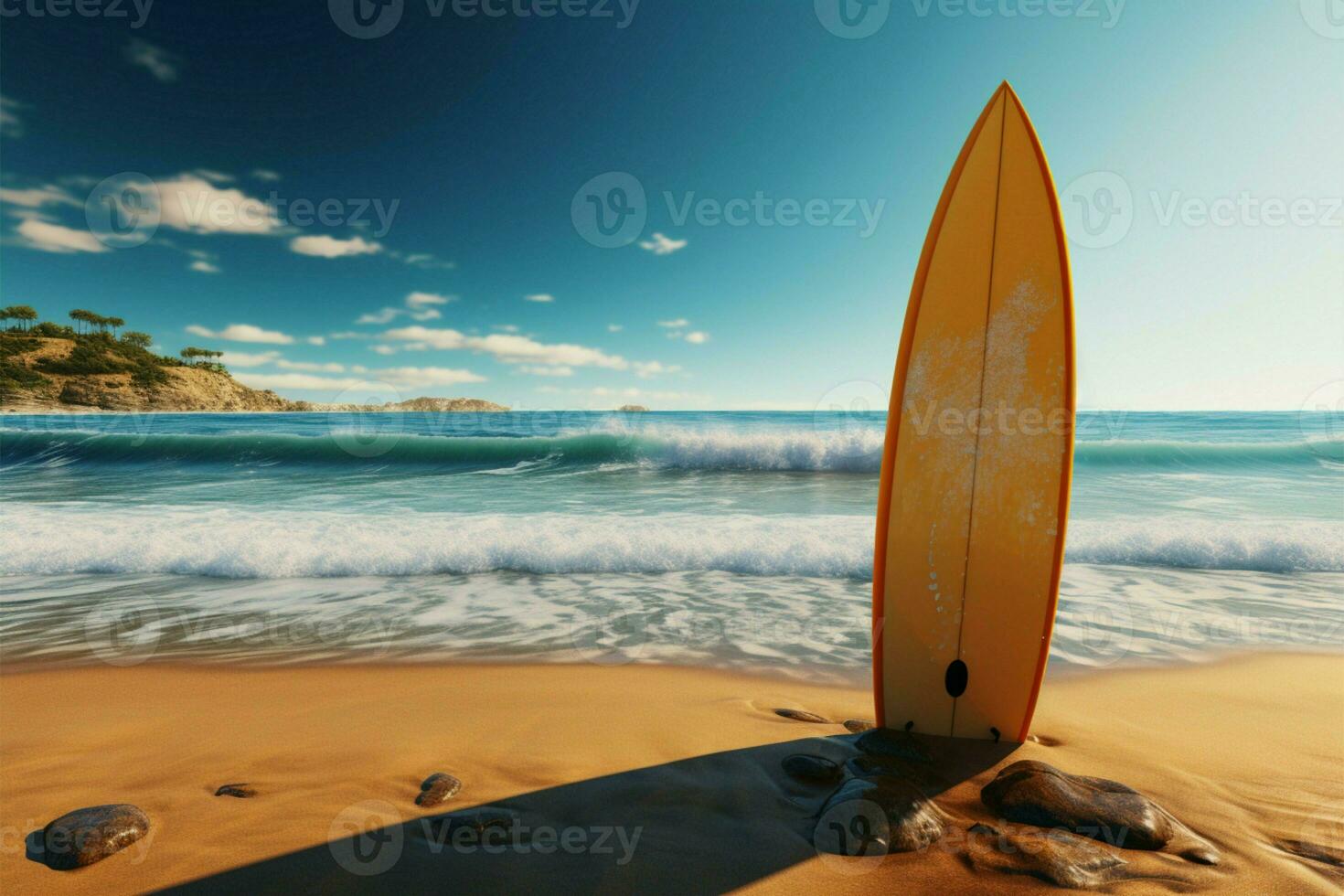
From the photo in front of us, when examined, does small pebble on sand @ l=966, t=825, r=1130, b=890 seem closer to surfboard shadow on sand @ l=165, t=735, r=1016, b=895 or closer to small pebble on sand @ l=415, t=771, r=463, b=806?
surfboard shadow on sand @ l=165, t=735, r=1016, b=895

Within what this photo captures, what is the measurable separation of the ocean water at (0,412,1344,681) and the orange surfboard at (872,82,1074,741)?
3.49ft

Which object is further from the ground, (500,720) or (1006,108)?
(1006,108)

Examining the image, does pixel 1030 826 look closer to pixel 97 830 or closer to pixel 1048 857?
pixel 1048 857

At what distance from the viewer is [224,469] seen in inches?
563

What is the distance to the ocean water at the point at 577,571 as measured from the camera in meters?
3.73

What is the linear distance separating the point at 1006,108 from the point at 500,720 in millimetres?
3535

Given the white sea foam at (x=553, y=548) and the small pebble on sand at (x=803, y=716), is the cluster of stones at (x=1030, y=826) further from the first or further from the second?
the white sea foam at (x=553, y=548)

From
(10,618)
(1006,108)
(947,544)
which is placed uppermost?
(1006,108)

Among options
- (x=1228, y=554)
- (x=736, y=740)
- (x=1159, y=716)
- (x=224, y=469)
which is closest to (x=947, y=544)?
(x=736, y=740)

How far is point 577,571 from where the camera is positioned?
5.58 m

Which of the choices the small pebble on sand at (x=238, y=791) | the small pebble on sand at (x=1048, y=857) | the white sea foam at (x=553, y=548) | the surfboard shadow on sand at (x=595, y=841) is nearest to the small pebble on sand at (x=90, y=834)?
the small pebble on sand at (x=238, y=791)

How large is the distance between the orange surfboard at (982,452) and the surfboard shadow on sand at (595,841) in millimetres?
382

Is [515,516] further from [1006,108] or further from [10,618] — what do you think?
[1006,108]

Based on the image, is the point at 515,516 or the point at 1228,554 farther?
the point at 515,516
